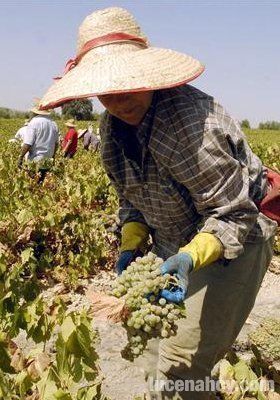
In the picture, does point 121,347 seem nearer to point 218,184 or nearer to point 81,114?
point 218,184

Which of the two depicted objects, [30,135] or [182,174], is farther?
[30,135]

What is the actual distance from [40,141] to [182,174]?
5.97 m

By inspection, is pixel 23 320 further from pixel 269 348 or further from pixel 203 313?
pixel 269 348

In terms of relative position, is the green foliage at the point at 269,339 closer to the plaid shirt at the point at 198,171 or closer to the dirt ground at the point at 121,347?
the dirt ground at the point at 121,347

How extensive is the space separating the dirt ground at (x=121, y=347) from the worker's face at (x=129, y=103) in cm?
164

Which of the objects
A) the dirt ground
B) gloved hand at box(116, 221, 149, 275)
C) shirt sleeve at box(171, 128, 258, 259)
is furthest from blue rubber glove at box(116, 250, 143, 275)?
the dirt ground

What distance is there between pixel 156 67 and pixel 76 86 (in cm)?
30

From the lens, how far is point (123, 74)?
196 centimetres

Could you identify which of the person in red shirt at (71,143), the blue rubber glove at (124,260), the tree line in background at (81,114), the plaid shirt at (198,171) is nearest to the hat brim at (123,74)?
the plaid shirt at (198,171)

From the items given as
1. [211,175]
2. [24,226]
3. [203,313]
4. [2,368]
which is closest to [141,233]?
[203,313]

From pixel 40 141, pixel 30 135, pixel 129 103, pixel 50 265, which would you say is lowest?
pixel 50 265

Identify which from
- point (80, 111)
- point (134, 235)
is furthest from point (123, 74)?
point (80, 111)

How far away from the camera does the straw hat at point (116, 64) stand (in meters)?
1.95

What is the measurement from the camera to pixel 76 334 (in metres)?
1.72
